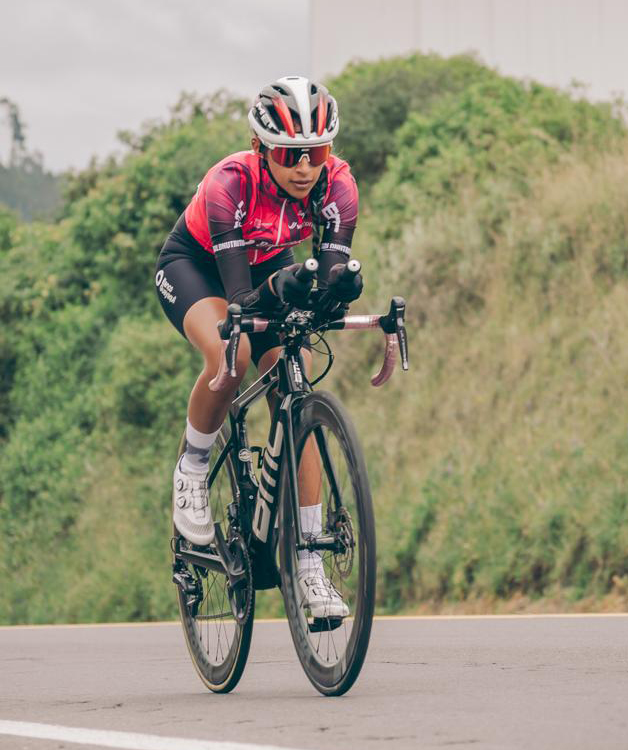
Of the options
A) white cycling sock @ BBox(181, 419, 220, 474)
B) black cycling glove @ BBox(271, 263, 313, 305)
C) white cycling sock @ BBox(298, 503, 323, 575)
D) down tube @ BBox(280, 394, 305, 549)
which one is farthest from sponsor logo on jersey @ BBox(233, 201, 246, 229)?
white cycling sock @ BBox(298, 503, 323, 575)

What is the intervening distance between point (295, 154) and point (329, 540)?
1499mm

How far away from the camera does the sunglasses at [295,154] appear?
19.9ft

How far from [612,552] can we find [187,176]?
15801 millimetres

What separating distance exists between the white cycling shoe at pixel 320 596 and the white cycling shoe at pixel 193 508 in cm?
96

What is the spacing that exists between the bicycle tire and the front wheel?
1.55 ft

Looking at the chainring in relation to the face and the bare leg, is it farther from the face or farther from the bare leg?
the face

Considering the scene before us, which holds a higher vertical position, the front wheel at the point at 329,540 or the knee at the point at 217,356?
the knee at the point at 217,356

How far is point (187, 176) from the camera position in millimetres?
26500

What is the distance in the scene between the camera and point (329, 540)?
18.9ft

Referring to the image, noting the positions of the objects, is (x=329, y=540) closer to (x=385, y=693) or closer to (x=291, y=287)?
(x=385, y=693)

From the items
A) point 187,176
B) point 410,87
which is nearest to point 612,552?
point 187,176

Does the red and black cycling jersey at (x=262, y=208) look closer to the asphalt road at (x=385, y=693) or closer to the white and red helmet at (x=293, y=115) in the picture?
the white and red helmet at (x=293, y=115)

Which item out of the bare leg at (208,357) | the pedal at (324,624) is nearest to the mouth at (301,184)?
the bare leg at (208,357)

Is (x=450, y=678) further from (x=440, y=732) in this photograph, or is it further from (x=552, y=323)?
(x=552, y=323)
